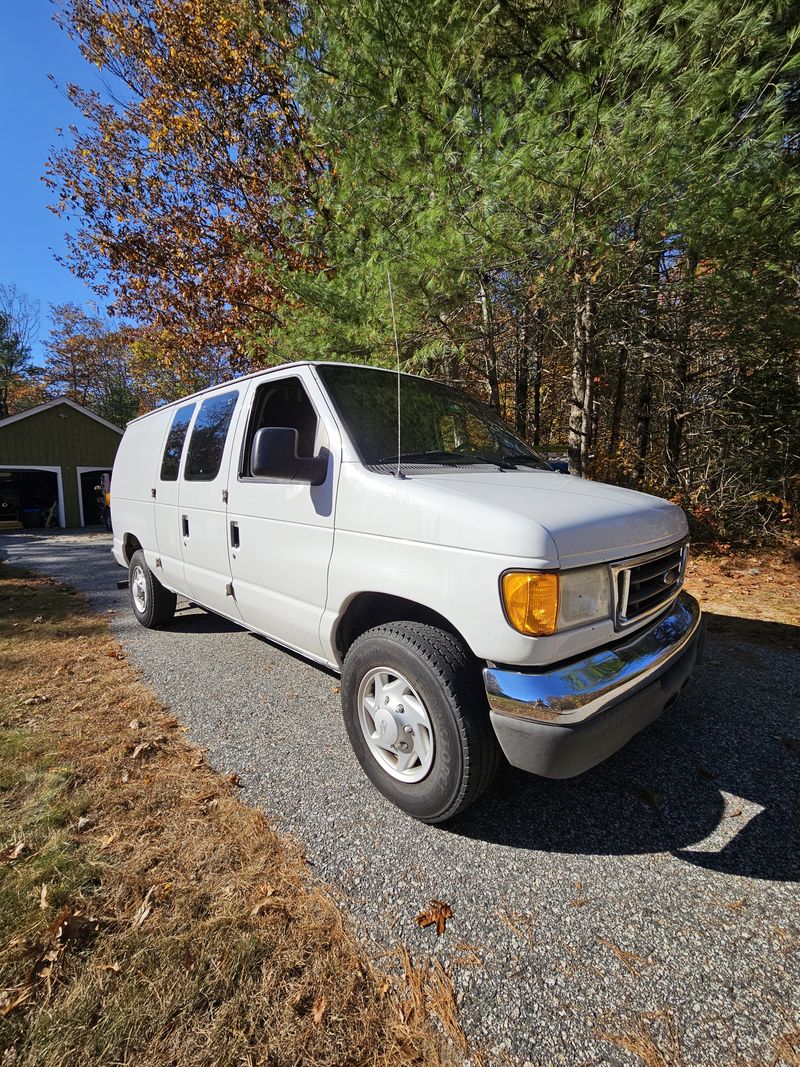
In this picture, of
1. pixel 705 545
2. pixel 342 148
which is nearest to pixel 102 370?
pixel 342 148

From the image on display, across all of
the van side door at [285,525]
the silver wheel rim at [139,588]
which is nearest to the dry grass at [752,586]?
the van side door at [285,525]

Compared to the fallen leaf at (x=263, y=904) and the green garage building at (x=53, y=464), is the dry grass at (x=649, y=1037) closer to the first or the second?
the fallen leaf at (x=263, y=904)

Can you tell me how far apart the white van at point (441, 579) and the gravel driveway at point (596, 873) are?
1.03 feet

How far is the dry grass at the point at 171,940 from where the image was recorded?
137cm

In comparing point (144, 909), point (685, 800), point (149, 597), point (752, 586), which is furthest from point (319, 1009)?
point (752, 586)

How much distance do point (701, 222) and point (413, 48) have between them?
11.6 ft

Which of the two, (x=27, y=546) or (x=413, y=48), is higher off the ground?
(x=413, y=48)

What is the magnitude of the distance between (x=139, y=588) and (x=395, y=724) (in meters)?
4.11

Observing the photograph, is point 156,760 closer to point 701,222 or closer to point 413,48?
point 701,222

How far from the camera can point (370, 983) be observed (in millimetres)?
1536

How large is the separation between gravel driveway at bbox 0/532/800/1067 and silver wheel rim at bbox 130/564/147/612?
204 centimetres

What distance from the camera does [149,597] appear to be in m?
4.95

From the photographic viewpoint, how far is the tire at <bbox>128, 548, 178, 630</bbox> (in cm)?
490

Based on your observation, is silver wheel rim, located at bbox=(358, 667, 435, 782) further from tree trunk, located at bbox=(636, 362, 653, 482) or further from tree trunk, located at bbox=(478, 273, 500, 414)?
tree trunk, located at bbox=(636, 362, 653, 482)
